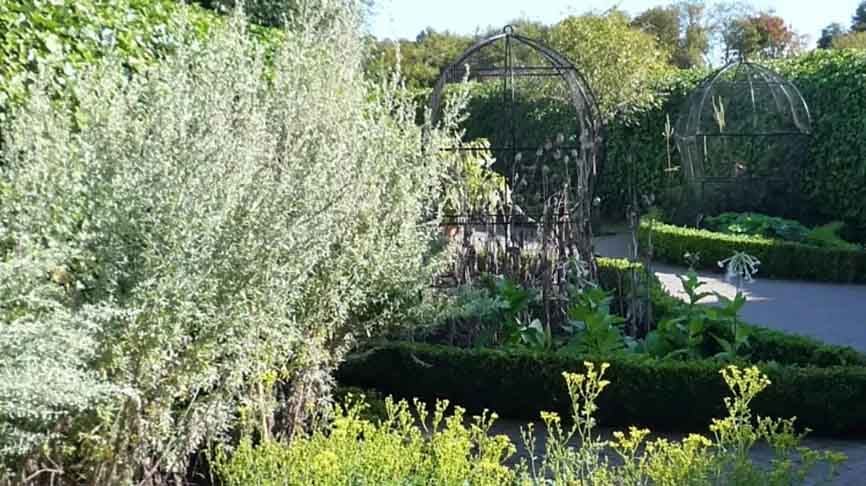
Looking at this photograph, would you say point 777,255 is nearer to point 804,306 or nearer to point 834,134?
point 804,306

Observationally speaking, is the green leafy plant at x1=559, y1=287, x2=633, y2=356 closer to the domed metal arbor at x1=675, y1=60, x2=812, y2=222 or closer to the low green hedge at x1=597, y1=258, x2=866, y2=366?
the low green hedge at x1=597, y1=258, x2=866, y2=366

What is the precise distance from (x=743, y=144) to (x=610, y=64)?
9.44 feet

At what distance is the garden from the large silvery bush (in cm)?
1

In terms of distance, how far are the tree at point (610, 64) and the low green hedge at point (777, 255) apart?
3.69m

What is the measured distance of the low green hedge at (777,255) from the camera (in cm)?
1031

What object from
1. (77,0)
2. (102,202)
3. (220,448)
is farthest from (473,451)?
(77,0)

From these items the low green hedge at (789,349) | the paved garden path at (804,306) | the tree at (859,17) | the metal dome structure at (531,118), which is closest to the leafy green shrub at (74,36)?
the metal dome structure at (531,118)

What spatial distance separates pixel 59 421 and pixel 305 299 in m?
1.12

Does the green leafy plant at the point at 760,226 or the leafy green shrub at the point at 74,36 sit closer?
the leafy green shrub at the point at 74,36

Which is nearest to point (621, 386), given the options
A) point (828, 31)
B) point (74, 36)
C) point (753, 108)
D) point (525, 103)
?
point (74, 36)

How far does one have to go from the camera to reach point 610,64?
14.7 metres

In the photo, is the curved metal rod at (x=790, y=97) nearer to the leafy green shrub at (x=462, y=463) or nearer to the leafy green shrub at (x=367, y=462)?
the leafy green shrub at (x=462, y=463)

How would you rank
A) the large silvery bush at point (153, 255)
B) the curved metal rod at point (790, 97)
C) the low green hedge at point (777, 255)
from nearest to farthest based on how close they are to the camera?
the large silvery bush at point (153, 255)
the low green hedge at point (777, 255)
the curved metal rod at point (790, 97)

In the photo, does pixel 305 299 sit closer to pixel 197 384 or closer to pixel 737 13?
pixel 197 384
